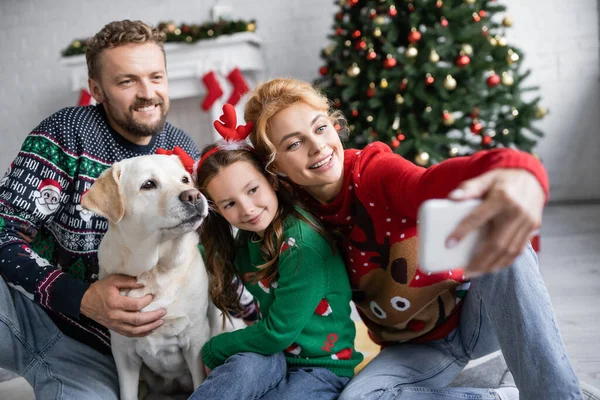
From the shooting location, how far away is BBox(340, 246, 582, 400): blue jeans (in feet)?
3.35

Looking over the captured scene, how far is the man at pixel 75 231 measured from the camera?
1.33 metres

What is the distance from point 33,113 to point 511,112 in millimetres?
3645

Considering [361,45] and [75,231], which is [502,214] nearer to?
[75,231]

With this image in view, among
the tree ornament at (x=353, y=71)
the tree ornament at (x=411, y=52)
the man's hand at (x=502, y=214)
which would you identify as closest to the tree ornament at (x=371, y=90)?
the tree ornament at (x=353, y=71)

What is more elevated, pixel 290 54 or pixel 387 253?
pixel 290 54

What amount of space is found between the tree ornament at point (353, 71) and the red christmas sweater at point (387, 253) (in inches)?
58.8

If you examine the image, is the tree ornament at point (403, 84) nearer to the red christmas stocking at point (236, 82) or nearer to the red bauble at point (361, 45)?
the red bauble at point (361, 45)

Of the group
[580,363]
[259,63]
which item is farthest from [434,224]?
[259,63]

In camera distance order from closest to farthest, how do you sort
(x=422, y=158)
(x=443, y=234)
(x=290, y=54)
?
1. (x=443, y=234)
2. (x=422, y=158)
3. (x=290, y=54)

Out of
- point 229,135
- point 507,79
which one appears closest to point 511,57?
point 507,79

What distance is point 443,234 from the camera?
71 centimetres

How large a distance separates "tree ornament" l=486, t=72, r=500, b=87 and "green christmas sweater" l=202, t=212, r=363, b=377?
5.90ft

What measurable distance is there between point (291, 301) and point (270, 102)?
19.7 inches

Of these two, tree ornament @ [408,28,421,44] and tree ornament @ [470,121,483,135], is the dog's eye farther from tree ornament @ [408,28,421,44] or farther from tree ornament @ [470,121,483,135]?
tree ornament @ [470,121,483,135]
